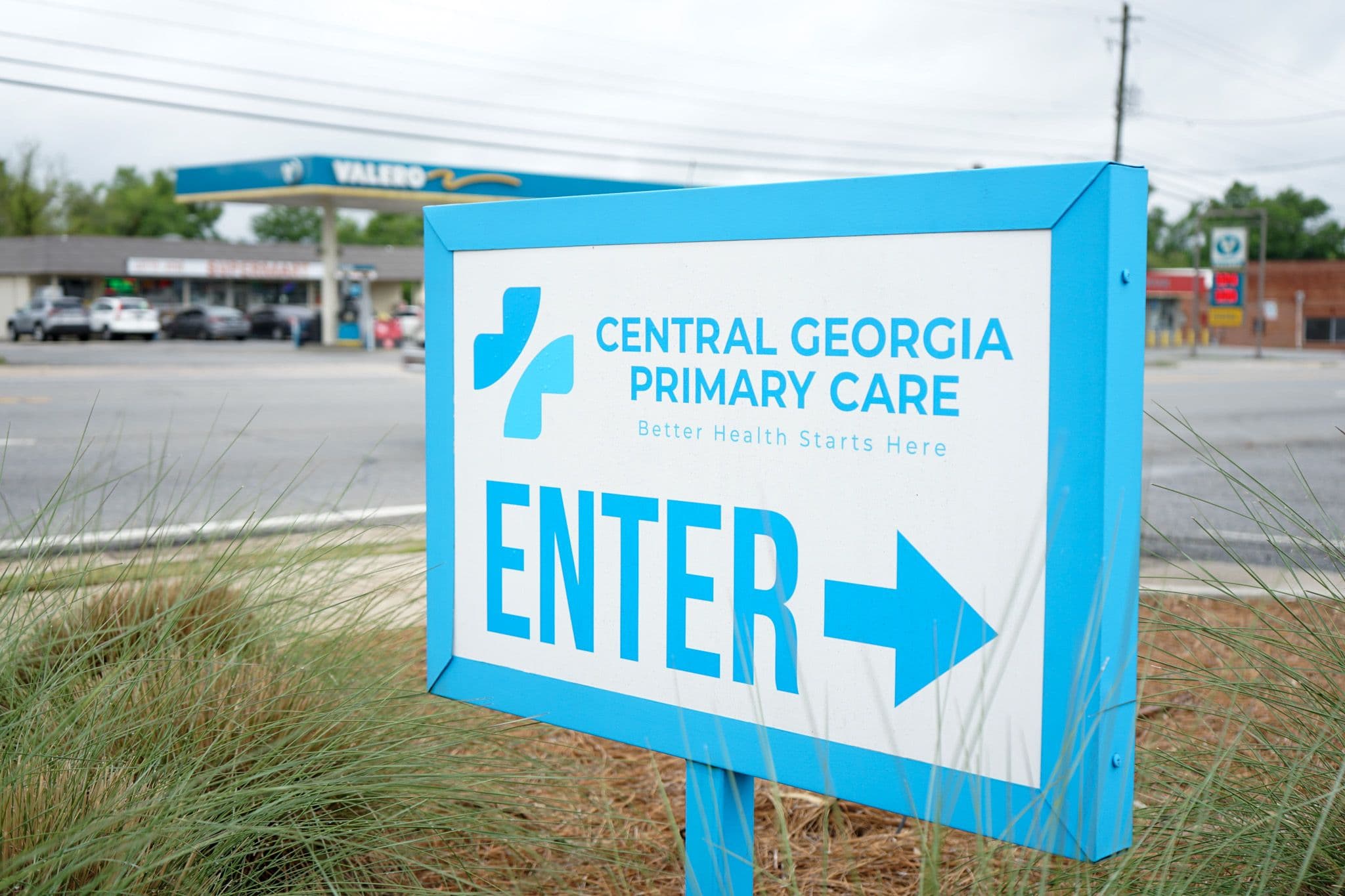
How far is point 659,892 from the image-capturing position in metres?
2.73

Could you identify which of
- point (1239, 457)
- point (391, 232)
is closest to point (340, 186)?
point (1239, 457)

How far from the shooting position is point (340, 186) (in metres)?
38.6

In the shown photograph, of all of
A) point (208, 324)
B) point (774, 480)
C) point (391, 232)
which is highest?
point (391, 232)

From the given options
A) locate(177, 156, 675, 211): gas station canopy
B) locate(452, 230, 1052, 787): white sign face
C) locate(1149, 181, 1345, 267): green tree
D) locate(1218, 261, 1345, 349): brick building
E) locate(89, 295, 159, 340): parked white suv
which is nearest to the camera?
locate(452, 230, 1052, 787): white sign face

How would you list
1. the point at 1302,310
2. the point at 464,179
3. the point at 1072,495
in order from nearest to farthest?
the point at 1072,495
the point at 464,179
the point at 1302,310

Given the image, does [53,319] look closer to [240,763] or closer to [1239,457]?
[1239,457]

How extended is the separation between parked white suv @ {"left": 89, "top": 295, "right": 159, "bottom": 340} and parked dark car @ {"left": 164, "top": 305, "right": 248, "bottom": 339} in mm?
2679

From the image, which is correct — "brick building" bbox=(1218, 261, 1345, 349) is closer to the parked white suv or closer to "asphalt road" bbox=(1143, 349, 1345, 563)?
"asphalt road" bbox=(1143, 349, 1345, 563)

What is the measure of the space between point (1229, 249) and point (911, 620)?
54283mm

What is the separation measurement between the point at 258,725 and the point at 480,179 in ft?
131

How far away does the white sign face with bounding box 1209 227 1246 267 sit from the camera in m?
50.2

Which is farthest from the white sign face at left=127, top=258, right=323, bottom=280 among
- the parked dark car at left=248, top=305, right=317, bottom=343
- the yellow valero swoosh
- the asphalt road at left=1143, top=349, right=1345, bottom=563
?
the asphalt road at left=1143, top=349, right=1345, bottom=563

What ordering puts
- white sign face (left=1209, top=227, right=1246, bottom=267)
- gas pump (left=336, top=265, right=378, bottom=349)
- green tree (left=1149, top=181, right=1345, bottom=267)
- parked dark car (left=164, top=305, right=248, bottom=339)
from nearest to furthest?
gas pump (left=336, top=265, right=378, bottom=349) < parked dark car (left=164, top=305, right=248, bottom=339) < white sign face (left=1209, top=227, right=1246, bottom=267) < green tree (left=1149, top=181, right=1345, bottom=267)

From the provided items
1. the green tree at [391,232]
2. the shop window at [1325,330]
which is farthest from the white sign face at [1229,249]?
the green tree at [391,232]
